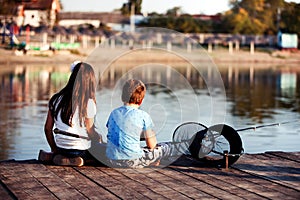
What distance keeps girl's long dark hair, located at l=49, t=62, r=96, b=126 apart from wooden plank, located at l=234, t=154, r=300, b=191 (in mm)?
1506

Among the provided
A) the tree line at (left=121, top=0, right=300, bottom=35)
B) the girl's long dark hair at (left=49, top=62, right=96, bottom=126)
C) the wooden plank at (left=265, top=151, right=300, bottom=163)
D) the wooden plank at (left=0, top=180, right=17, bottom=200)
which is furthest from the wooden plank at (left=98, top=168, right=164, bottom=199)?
the tree line at (left=121, top=0, right=300, bottom=35)

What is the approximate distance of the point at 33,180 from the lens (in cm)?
590

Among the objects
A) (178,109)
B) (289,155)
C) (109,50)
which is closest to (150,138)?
(289,155)

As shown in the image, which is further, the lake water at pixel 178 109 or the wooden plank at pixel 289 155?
the lake water at pixel 178 109

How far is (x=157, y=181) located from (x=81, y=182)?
24.5 inches

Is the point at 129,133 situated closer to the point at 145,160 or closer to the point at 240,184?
the point at 145,160

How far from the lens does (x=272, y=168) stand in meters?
6.57

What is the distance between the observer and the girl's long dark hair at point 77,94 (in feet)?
20.8

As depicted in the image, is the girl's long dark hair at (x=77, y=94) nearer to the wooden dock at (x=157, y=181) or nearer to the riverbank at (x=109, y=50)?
the wooden dock at (x=157, y=181)

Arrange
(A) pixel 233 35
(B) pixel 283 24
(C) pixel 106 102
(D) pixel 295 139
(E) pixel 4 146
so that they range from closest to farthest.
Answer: (E) pixel 4 146 → (D) pixel 295 139 → (C) pixel 106 102 → (A) pixel 233 35 → (B) pixel 283 24

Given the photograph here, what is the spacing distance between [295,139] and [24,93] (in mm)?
11478

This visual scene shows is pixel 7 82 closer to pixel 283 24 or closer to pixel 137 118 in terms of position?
pixel 137 118

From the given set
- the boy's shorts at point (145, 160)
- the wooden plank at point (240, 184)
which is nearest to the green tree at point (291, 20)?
the boy's shorts at point (145, 160)

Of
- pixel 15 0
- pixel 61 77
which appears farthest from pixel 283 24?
pixel 61 77
